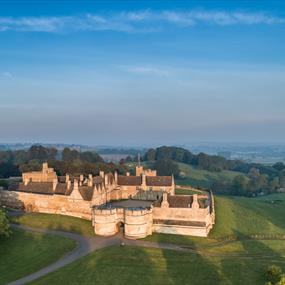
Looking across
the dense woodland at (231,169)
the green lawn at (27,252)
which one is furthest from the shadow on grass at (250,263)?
the dense woodland at (231,169)

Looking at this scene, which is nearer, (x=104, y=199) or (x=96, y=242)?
(x=96, y=242)

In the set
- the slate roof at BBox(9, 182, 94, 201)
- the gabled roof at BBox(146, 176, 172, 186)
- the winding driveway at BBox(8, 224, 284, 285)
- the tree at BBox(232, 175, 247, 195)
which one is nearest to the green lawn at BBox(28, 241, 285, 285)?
the winding driveway at BBox(8, 224, 284, 285)

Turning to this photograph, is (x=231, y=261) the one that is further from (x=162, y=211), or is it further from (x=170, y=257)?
(x=162, y=211)

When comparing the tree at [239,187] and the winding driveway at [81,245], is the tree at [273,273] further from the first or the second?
the tree at [239,187]

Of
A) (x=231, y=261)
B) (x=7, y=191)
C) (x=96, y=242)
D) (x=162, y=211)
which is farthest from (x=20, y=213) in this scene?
(x=231, y=261)

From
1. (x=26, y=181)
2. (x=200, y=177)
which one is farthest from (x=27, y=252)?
(x=200, y=177)

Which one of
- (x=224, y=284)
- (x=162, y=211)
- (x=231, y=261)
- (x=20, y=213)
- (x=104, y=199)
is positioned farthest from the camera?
(x=104, y=199)
